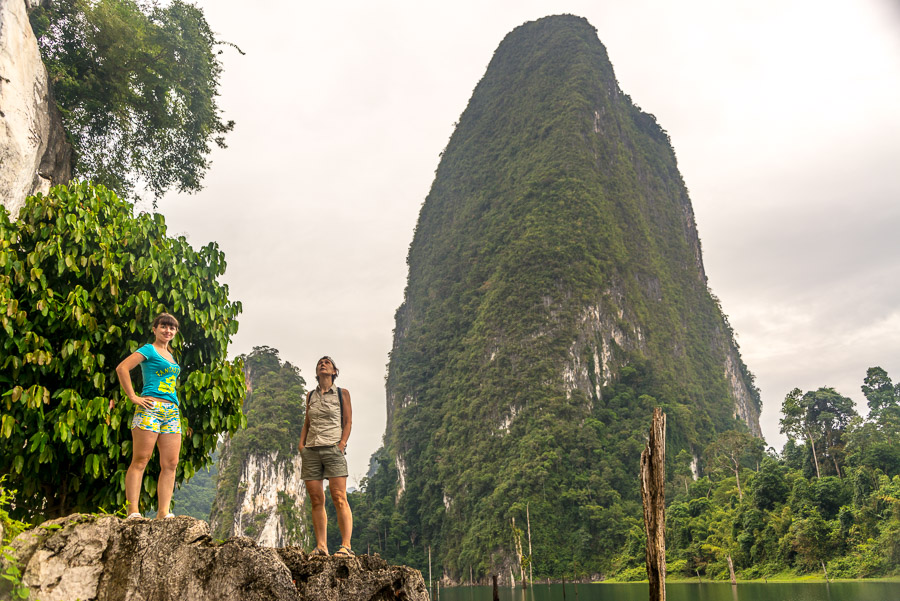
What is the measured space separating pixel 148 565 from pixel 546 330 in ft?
198

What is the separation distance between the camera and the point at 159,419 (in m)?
3.88

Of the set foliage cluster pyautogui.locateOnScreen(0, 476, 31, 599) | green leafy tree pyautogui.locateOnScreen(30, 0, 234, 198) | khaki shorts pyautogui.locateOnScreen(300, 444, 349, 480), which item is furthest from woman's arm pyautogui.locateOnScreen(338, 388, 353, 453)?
green leafy tree pyautogui.locateOnScreen(30, 0, 234, 198)

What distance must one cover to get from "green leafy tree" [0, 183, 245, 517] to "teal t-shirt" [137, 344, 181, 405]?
50.3 inches

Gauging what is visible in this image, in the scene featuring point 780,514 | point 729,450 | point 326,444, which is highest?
point 729,450

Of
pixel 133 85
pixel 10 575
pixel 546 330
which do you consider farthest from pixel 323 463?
pixel 546 330

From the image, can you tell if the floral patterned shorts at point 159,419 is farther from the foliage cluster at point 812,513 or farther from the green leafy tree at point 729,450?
the green leafy tree at point 729,450

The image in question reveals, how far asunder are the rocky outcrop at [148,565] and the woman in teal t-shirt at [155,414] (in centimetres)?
49

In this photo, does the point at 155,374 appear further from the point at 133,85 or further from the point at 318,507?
the point at 133,85

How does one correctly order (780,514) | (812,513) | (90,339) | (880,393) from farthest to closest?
(880,393), (780,514), (812,513), (90,339)

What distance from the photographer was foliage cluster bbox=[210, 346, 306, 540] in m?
50.0

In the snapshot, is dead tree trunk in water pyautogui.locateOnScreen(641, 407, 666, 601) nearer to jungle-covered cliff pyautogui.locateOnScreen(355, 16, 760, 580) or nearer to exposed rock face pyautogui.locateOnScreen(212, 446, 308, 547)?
jungle-covered cliff pyautogui.locateOnScreen(355, 16, 760, 580)

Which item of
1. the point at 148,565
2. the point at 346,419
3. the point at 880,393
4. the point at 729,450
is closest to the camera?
the point at 148,565

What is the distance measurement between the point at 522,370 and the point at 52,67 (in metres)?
53.1

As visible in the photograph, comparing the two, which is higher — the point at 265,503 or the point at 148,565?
the point at 148,565
